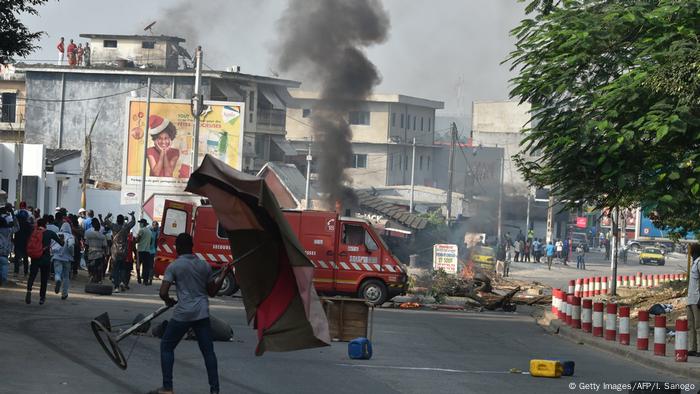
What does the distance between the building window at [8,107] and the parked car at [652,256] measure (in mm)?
44626

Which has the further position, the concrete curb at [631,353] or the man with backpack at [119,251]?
the man with backpack at [119,251]

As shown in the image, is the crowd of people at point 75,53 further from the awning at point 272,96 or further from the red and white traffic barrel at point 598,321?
the red and white traffic barrel at point 598,321

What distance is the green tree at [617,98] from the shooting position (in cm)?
1775

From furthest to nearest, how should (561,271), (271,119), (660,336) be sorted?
(271,119)
(561,271)
(660,336)

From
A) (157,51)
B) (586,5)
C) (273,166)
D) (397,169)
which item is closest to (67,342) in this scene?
(586,5)

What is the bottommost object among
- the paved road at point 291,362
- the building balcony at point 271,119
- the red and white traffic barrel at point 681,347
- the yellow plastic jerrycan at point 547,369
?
the paved road at point 291,362

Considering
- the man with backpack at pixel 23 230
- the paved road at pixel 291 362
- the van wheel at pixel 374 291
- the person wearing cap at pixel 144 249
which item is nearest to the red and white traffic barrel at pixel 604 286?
the van wheel at pixel 374 291

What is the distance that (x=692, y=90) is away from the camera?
58.1 ft

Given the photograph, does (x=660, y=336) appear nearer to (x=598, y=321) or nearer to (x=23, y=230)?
(x=598, y=321)

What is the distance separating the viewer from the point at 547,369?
14.5 metres

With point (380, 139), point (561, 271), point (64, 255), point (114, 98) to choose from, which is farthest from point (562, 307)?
point (380, 139)

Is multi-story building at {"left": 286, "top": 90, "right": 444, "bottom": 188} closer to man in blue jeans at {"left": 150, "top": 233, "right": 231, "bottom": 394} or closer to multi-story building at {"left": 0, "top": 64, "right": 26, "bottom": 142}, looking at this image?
multi-story building at {"left": 0, "top": 64, "right": 26, "bottom": 142}

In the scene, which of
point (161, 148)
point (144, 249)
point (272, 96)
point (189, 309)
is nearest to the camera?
point (189, 309)

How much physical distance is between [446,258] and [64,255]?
71.9ft
